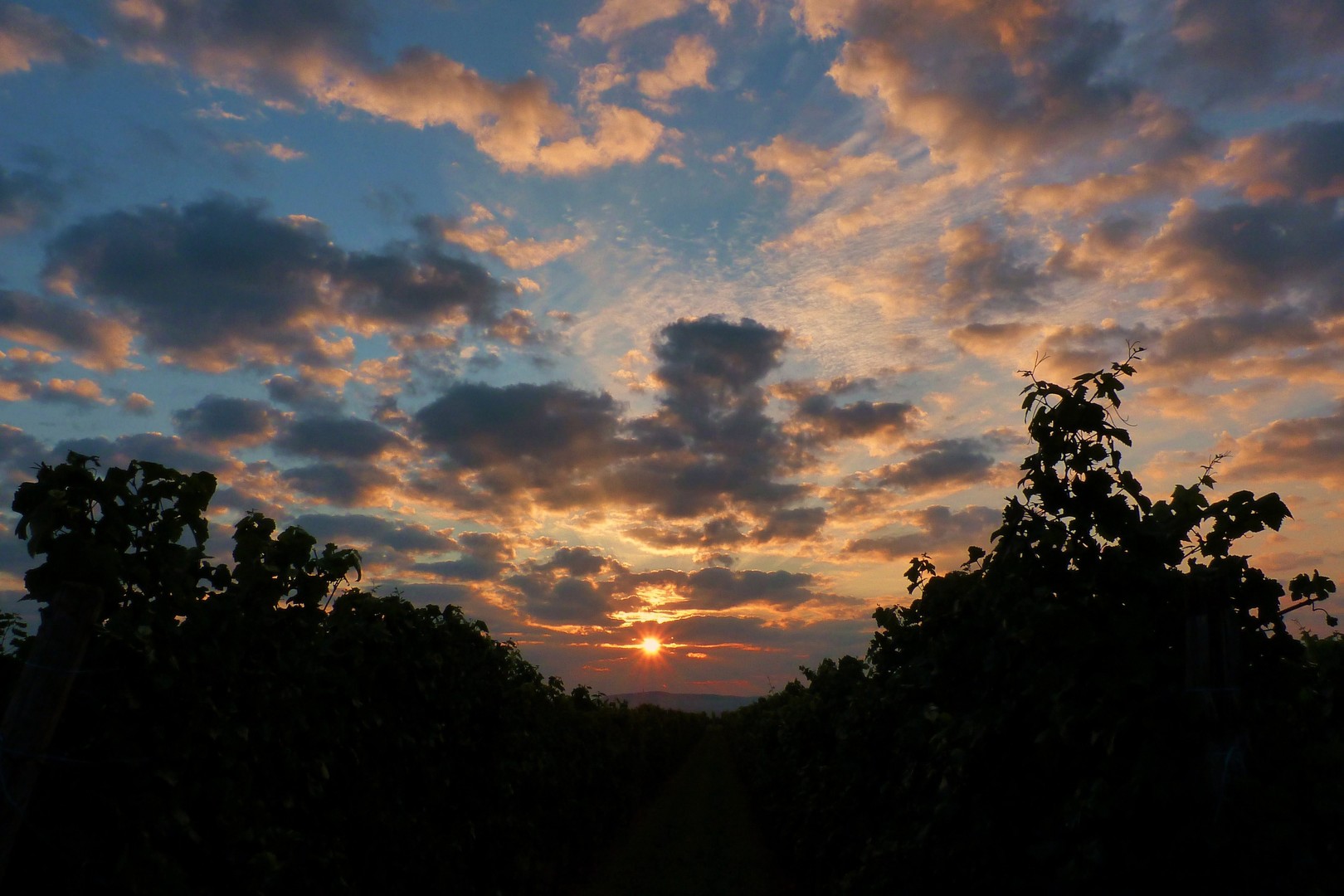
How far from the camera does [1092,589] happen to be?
397 cm

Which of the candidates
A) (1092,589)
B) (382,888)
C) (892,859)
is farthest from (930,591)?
(382,888)

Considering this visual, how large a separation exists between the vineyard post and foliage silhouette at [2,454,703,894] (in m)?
0.15

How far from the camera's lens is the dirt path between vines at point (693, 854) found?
1365cm

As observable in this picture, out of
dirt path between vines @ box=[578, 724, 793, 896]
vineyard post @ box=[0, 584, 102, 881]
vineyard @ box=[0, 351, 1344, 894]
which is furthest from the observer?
dirt path between vines @ box=[578, 724, 793, 896]

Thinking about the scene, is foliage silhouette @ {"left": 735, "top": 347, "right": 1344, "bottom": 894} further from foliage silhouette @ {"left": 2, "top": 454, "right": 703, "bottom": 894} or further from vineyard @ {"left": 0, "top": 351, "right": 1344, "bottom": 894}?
foliage silhouette @ {"left": 2, "top": 454, "right": 703, "bottom": 894}

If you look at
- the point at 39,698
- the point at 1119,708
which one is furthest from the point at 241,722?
the point at 1119,708

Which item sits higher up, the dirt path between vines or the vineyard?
the vineyard

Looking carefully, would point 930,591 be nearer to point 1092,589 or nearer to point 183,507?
point 1092,589

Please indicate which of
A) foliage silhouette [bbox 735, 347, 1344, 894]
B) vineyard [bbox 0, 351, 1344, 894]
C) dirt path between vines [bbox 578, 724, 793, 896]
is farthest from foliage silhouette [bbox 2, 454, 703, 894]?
dirt path between vines [bbox 578, 724, 793, 896]

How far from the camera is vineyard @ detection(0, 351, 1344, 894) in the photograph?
3318 mm

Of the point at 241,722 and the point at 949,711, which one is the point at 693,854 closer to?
the point at 949,711

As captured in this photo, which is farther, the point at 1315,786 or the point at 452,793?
the point at 452,793

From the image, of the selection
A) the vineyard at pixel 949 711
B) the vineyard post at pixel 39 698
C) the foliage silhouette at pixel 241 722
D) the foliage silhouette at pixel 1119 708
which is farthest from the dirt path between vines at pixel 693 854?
the vineyard post at pixel 39 698

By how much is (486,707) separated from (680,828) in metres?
14.0
